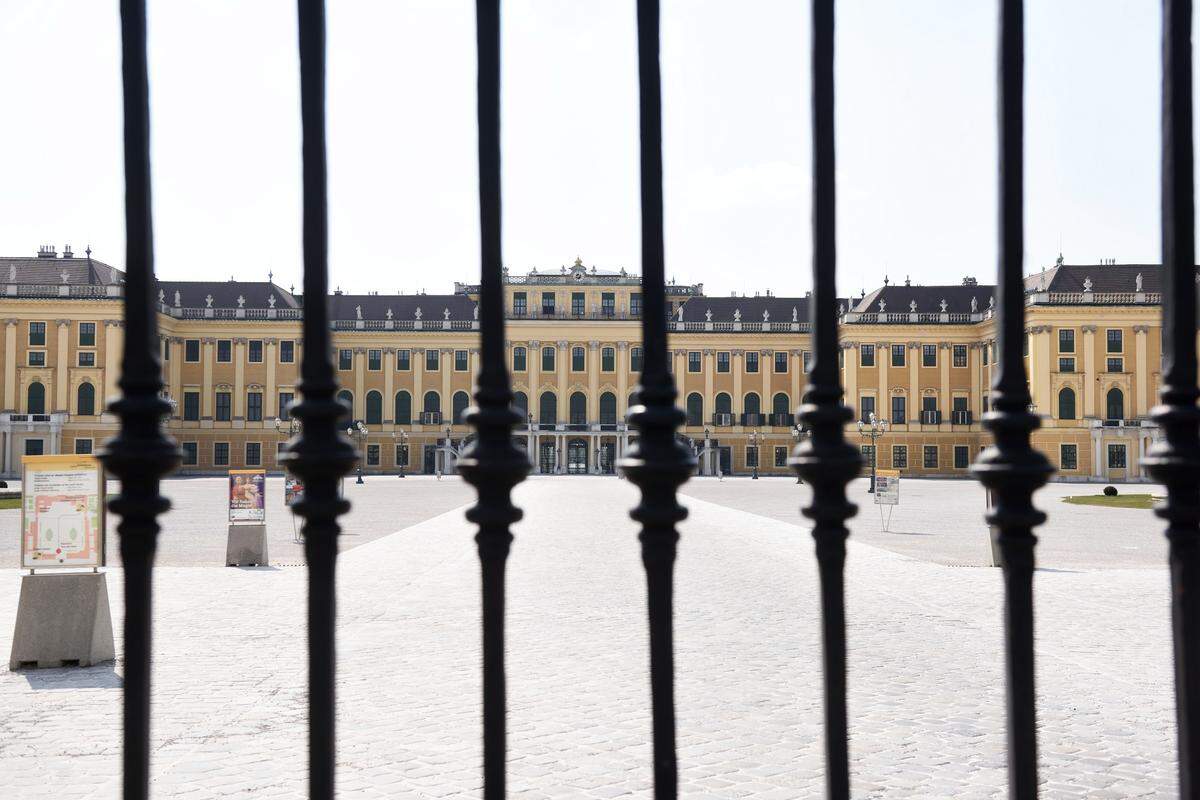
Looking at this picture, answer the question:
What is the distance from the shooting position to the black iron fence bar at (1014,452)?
58.6 inches

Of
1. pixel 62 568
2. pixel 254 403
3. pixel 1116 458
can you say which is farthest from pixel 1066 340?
pixel 62 568

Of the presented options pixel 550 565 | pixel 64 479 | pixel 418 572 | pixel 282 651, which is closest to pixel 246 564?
pixel 418 572

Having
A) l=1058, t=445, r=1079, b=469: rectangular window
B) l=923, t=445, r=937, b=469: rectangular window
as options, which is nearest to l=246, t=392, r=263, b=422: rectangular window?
l=923, t=445, r=937, b=469: rectangular window

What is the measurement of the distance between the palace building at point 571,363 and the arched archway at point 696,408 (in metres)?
0.18

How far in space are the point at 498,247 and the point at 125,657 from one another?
0.77 metres

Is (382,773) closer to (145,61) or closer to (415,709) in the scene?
(415,709)

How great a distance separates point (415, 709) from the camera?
5.62m

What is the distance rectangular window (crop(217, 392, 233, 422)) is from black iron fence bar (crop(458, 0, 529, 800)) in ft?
230

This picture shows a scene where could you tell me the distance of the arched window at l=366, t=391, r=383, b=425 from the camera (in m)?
69.6

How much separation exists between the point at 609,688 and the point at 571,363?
65.2 m

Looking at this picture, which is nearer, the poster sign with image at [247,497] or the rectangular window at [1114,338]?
the poster sign with image at [247,497]

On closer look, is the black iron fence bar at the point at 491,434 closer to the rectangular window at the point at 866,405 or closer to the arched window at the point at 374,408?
the rectangular window at the point at 866,405

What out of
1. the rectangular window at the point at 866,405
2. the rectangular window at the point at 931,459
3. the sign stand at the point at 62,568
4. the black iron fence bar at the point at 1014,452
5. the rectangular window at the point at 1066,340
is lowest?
the rectangular window at the point at 931,459

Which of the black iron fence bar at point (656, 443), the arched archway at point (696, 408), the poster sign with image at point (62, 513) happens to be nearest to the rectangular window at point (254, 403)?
the arched archway at point (696, 408)
